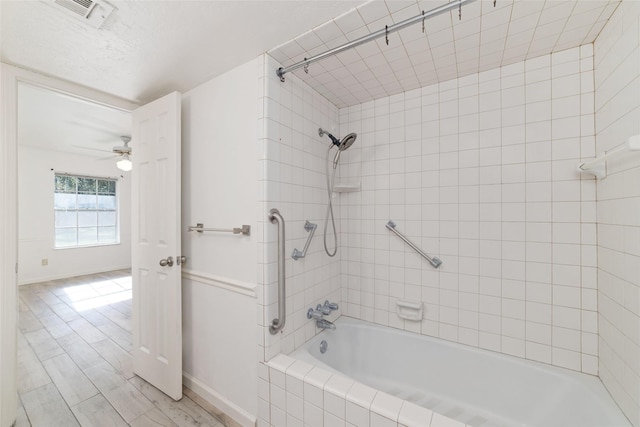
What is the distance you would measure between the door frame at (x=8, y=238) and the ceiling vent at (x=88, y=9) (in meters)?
0.81

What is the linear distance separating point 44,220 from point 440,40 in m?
6.38

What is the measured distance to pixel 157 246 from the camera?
1.86 meters

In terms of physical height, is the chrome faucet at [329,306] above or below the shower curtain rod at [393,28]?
below

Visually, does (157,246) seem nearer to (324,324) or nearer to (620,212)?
(324,324)

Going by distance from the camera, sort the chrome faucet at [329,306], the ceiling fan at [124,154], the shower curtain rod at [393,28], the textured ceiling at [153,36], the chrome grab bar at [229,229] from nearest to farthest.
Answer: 1. the shower curtain rod at [393,28]
2. the textured ceiling at [153,36]
3. the chrome grab bar at [229,229]
4. the chrome faucet at [329,306]
5. the ceiling fan at [124,154]

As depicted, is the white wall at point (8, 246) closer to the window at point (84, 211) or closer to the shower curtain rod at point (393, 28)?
the shower curtain rod at point (393, 28)

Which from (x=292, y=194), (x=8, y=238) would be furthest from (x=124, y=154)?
(x=292, y=194)

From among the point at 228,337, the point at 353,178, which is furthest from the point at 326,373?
the point at 353,178

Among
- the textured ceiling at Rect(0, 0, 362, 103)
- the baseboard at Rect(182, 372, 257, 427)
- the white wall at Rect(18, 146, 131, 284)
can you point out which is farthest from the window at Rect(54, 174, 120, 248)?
the baseboard at Rect(182, 372, 257, 427)

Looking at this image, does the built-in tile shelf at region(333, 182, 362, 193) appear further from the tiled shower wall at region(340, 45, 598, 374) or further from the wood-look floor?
the wood-look floor

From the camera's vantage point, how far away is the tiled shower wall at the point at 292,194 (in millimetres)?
1458

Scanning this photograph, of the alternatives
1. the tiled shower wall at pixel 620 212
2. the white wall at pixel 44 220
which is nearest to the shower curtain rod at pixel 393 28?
the tiled shower wall at pixel 620 212

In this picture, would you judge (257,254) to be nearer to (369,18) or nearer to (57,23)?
(369,18)

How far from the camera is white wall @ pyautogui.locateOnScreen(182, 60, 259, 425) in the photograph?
1.54 meters
